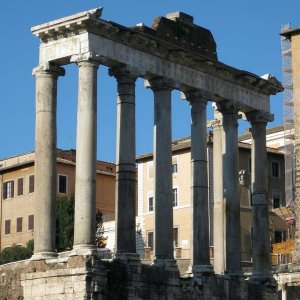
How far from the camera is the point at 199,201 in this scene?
119 ft

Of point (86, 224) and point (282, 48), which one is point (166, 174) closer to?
point (86, 224)

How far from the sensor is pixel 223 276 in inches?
1457

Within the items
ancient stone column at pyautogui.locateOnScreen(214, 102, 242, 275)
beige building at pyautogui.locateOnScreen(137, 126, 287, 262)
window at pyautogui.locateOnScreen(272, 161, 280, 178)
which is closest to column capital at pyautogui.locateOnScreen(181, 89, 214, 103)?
ancient stone column at pyautogui.locateOnScreen(214, 102, 242, 275)

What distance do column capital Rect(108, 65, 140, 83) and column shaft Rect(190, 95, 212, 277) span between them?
363 cm

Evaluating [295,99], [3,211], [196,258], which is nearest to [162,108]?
[196,258]

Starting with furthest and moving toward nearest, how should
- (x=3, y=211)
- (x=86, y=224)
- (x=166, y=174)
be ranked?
(x=3, y=211), (x=166, y=174), (x=86, y=224)

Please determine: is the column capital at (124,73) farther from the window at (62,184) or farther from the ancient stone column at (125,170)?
the window at (62,184)

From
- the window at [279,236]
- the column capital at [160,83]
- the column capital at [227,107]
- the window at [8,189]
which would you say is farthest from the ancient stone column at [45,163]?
the window at [8,189]

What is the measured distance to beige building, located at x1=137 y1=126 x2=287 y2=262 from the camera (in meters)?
55.8

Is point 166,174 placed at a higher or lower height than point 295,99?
lower

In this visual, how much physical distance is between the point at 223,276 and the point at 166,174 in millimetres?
4479

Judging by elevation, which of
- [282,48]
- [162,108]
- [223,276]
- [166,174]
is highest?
[282,48]

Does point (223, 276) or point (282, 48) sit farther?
point (282, 48)

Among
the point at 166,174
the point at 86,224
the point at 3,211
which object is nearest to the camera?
the point at 86,224
